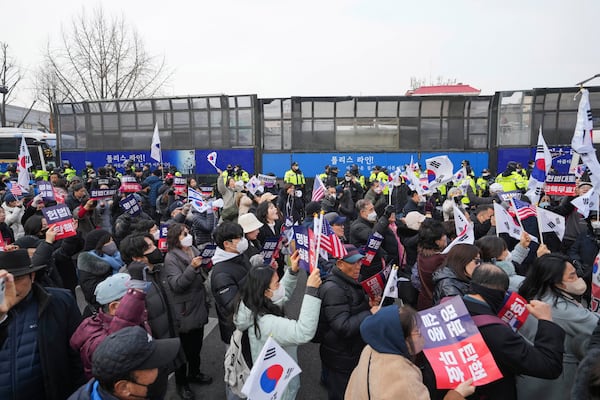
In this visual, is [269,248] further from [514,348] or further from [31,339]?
[514,348]

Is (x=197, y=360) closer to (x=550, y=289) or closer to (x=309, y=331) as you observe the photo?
(x=309, y=331)

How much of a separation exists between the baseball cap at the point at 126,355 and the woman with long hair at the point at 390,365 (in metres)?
1.02

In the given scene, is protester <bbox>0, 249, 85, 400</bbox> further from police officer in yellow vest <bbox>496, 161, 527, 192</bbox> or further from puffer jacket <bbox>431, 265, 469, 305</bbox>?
police officer in yellow vest <bbox>496, 161, 527, 192</bbox>

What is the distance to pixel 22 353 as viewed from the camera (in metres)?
→ 2.35

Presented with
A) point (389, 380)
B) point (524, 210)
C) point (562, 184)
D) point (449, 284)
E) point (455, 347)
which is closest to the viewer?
→ point (389, 380)

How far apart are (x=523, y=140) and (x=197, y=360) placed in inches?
642

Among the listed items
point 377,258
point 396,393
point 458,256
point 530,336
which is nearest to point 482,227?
point 377,258

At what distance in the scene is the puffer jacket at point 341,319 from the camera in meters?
2.93

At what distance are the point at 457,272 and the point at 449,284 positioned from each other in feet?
0.46

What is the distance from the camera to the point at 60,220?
4551mm

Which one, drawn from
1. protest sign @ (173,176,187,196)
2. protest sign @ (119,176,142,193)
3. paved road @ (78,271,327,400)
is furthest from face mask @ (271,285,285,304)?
protest sign @ (119,176,142,193)

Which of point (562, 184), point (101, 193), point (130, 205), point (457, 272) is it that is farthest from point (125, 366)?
point (562, 184)

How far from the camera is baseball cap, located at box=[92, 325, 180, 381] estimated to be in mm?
1789

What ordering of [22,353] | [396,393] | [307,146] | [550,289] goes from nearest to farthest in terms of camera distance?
[396,393], [22,353], [550,289], [307,146]
